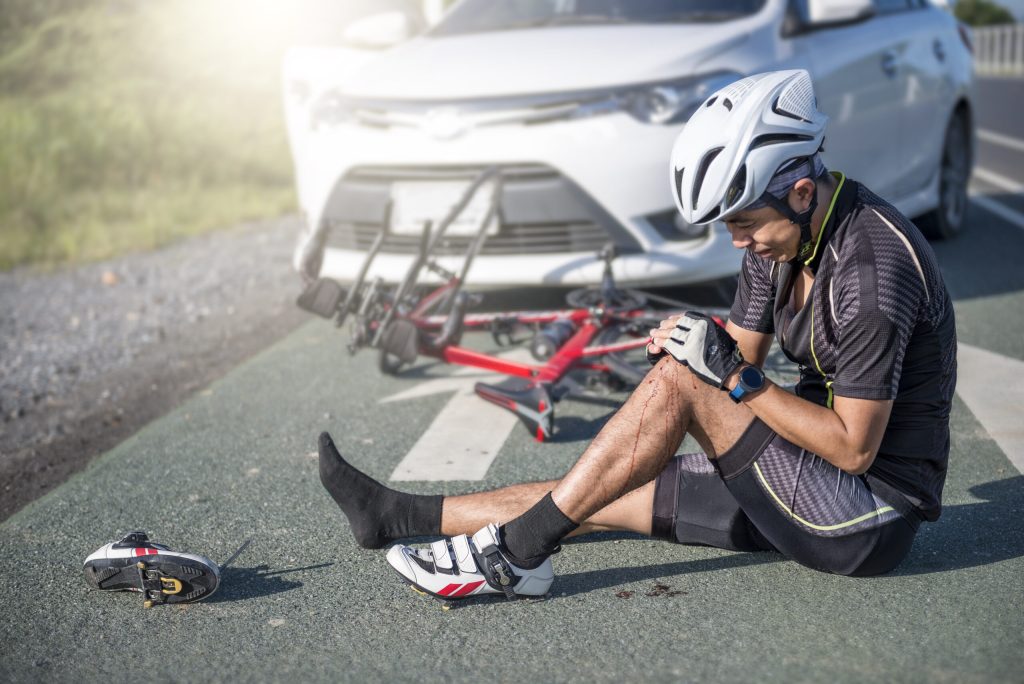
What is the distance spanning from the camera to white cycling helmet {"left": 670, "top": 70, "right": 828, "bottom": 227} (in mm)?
3084

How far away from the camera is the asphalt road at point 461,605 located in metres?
3.02

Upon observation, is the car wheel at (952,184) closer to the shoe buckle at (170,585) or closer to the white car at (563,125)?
the white car at (563,125)

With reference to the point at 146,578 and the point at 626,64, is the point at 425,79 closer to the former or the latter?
the point at 626,64

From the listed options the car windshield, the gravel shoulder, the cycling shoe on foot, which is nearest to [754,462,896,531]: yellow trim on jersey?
the cycling shoe on foot

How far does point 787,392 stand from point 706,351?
0.81 feet

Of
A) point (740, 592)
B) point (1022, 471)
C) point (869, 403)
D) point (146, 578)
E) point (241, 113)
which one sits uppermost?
point (869, 403)

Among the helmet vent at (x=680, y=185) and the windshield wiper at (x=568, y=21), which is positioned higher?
the helmet vent at (x=680, y=185)

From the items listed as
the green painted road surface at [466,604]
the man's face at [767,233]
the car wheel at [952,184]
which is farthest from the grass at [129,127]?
the man's face at [767,233]

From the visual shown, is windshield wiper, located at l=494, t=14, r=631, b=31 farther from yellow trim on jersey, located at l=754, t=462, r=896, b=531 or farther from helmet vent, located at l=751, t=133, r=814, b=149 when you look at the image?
yellow trim on jersey, located at l=754, t=462, r=896, b=531

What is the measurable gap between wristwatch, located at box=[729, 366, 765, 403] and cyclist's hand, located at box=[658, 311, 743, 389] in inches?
1.2

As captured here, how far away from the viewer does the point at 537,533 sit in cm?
332

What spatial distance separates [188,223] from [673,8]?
5.86 metres

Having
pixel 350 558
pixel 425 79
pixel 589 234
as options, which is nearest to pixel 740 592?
pixel 350 558

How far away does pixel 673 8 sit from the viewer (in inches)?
261
